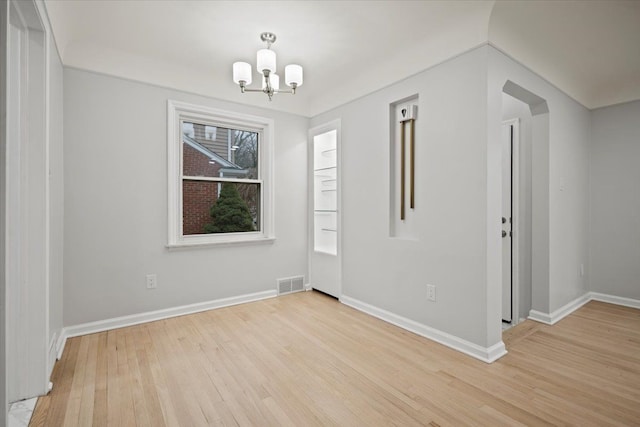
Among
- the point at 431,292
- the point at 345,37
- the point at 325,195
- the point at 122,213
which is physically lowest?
the point at 431,292

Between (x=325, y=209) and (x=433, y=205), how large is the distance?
5.39 ft

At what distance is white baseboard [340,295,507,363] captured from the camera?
2.33m

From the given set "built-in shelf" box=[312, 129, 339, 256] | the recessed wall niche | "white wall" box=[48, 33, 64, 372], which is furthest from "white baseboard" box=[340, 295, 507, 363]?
"white wall" box=[48, 33, 64, 372]

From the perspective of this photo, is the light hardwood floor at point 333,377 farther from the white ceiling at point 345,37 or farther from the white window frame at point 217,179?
the white ceiling at point 345,37

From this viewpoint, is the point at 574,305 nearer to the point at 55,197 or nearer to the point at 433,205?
the point at 433,205

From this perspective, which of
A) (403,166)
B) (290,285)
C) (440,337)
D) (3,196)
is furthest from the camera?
(290,285)

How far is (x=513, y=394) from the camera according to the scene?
6.22 feet

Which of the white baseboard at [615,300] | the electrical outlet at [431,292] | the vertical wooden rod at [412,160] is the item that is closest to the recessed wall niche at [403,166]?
the vertical wooden rod at [412,160]

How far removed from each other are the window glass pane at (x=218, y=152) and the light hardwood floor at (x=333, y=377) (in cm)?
164

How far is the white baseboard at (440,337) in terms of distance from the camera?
7.63 ft

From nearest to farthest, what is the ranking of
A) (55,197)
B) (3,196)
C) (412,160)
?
1. (3,196)
2. (55,197)
3. (412,160)

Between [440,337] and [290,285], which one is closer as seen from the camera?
[440,337]

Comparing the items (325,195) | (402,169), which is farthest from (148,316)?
(402,169)

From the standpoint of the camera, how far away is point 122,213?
Result: 2938 mm
